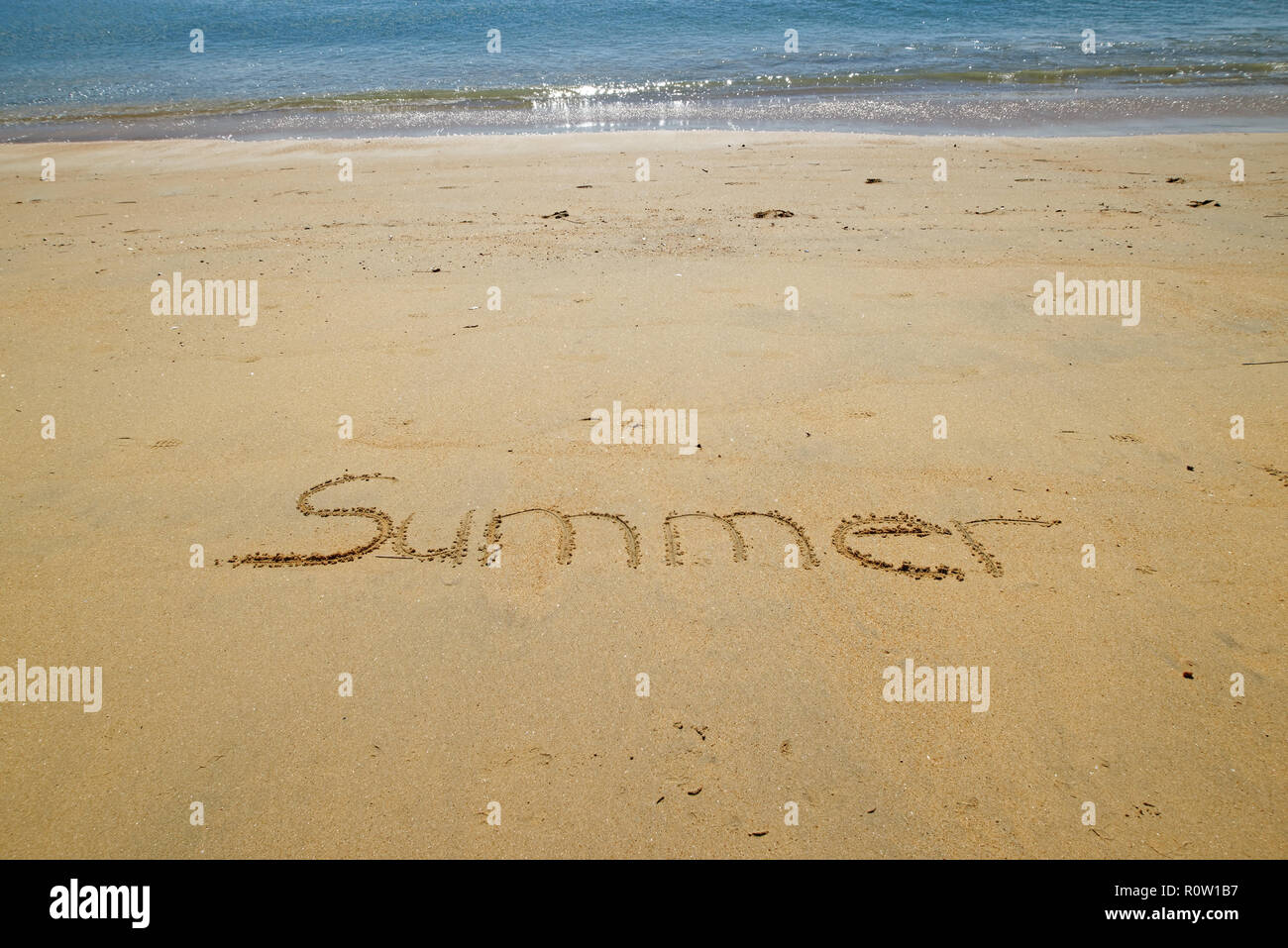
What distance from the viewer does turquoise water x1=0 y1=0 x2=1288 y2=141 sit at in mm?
11312

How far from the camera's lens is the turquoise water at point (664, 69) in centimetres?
1131

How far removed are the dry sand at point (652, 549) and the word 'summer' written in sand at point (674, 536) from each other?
38mm

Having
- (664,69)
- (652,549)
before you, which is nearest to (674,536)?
(652,549)

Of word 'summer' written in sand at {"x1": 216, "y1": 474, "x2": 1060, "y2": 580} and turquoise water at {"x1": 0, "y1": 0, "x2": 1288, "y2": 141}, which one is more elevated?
turquoise water at {"x1": 0, "y1": 0, "x2": 1288, "y2": 141}

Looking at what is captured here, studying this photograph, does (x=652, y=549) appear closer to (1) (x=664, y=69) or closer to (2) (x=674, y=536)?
(2) (x=674, y=536)

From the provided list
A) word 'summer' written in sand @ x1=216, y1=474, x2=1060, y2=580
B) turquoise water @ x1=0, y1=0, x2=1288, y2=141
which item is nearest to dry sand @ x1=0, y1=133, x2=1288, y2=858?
word 'summer' written in sand @ x1=216, y1=474, x2=1060, y2=580

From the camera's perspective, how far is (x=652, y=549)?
3.01 m

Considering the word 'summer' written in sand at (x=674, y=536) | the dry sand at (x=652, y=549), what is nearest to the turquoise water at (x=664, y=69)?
the dry sand at (x=652, y=549)

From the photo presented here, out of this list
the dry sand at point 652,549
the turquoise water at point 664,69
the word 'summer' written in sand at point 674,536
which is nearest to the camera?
the dry sand at point 652,549

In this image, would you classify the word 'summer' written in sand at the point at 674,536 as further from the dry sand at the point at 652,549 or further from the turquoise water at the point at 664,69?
the turquoise water at the point at 664,69

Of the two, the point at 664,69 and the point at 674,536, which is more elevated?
the point at 664,69

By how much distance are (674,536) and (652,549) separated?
0.12m

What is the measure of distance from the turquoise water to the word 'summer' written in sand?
8.85 meters

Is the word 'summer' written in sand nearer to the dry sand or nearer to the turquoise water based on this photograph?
the dry sand
